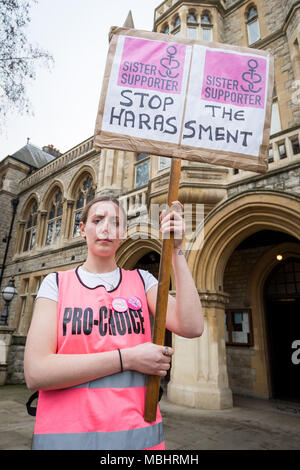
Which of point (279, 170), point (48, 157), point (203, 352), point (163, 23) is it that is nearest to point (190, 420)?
point (203, 352)

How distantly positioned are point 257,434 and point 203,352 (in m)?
1.73

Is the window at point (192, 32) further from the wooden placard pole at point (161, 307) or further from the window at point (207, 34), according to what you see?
the wooden placard pole at point (161, 307)

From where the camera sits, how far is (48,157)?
18.3 m

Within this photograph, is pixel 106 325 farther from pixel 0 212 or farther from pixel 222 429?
pixel 0 212

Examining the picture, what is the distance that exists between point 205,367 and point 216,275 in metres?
1.84

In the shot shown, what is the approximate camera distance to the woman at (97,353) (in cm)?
94

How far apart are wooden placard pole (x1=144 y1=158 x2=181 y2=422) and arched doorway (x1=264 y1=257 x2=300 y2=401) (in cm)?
710

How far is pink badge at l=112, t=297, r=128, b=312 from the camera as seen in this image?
1109mm

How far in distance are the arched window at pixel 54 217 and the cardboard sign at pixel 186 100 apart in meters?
10.9

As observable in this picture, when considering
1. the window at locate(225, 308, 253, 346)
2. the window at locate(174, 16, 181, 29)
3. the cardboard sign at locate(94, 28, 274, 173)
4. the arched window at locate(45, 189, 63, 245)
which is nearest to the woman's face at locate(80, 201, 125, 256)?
the cardboard sign at locate(94, 28, 274, 173)

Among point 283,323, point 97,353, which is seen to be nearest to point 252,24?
point 283,323

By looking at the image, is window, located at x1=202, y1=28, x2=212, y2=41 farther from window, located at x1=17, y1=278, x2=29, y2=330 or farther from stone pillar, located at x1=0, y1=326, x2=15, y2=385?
window, located at x1=17, y1=278, x2=29, y2=330

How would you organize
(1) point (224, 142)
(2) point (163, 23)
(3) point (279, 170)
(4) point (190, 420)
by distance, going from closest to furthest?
(1) point (224, 142), (4) point (190, 420), (3) point (279, 170), (2) point (163, 23)

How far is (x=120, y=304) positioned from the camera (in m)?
1.13
